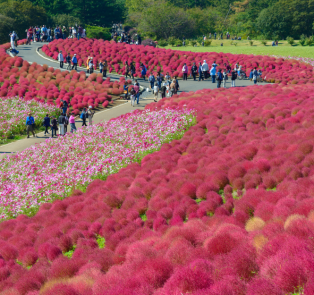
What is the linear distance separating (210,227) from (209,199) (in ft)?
5.36

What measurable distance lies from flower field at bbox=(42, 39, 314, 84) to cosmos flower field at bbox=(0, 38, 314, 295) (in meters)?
20.5

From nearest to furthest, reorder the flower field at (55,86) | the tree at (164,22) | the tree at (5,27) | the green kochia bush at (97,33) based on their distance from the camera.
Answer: the flower field at (55,86), the tree at (5,27), the green kochia bush at (97,33), the tree at (164,22)

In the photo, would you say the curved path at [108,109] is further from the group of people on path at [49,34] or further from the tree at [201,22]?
the tree at [201,22]

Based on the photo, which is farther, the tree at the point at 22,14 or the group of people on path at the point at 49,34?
the tree at the point at 22,14

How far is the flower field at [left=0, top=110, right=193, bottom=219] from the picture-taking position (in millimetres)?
12969

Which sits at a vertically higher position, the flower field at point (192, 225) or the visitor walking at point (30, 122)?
the flower field at point (192, 225)

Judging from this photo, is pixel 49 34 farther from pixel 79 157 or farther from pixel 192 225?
pixel 192 225

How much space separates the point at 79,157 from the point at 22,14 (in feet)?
202

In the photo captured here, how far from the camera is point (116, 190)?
11.3 m

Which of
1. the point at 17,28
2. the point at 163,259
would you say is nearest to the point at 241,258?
the point at 163,259

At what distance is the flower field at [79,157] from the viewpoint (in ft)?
42.5

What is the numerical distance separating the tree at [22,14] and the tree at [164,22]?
70.7ft

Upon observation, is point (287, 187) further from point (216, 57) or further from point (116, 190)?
point (216, 57)

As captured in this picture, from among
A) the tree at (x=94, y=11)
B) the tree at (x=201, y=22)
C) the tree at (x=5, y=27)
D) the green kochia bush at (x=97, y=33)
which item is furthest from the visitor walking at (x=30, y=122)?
→ the tree at (x=94, y=11)
